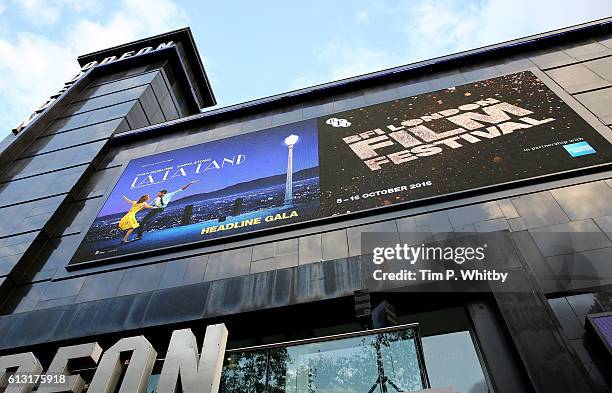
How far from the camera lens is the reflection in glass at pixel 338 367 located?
6730mm

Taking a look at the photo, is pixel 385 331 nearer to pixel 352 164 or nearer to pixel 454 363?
pixel 454 363

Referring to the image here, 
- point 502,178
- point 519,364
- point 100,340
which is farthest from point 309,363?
point 502,178

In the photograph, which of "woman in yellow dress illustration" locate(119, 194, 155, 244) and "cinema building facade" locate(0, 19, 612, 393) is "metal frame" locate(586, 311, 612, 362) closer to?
"cinema building facade" locate(0, 19, 612, 393)

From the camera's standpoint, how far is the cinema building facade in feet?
24.7

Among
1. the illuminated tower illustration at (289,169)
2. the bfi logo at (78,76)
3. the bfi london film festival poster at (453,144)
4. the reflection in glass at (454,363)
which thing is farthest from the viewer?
the bfi logo at (78,76)

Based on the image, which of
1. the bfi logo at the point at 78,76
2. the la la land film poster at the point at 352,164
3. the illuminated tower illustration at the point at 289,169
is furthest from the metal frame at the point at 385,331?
the bfi logo at the point at 78,76

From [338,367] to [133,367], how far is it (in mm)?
3802

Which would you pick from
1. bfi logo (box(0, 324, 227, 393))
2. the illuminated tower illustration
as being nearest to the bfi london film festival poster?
the illuminated tower illustration

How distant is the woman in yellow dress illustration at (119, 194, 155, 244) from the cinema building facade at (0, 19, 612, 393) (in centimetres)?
13

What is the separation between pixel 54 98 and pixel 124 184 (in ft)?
37.7

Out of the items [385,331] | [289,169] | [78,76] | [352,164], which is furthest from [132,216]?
[78,76]

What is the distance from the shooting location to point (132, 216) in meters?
14.1

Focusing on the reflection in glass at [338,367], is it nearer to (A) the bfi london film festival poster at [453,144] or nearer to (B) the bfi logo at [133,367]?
(B) the bfi logo at [133,367]

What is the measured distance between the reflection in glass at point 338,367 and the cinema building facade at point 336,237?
0.03 metres
